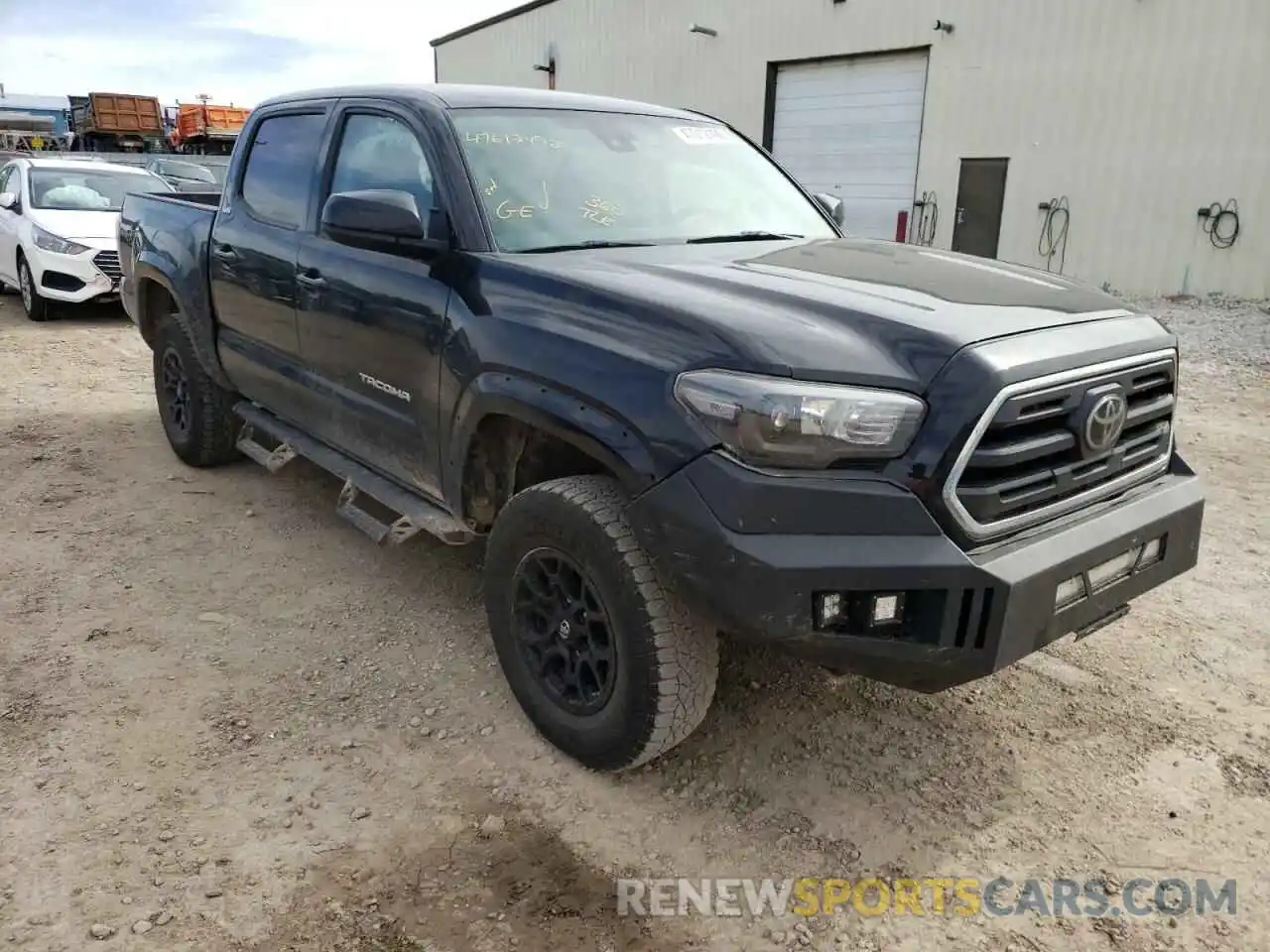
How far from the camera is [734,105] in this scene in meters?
18.0

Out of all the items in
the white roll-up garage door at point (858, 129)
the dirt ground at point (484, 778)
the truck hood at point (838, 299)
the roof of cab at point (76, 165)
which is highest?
the white roll-up garage door at point (858, 129)

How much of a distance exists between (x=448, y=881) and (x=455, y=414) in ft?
4.49

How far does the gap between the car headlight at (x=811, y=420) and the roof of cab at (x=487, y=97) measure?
1826mm

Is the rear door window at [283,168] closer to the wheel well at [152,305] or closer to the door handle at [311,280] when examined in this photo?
the door handle at [311,280]

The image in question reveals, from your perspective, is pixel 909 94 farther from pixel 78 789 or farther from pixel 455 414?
pixel 78 789

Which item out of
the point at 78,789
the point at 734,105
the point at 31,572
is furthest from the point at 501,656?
the point at 734,105

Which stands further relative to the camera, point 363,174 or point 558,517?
point 363,174

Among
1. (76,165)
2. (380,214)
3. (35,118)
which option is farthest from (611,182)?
(35,118)

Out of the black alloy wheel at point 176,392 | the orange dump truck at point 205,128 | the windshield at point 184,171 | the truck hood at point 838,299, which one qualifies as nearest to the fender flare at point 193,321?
the black alloy wheel at point 176,392

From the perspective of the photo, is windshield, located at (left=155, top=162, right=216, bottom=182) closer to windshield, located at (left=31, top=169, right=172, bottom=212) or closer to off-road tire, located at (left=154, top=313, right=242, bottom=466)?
windshield, located at (left=31, top=169, right=172, bottom=212)

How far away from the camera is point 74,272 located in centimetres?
1007

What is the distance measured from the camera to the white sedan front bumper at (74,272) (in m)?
10.1

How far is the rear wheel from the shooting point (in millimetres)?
10281

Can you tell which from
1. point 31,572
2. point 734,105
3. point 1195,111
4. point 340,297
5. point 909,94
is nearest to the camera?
point 340,297
